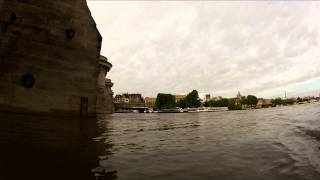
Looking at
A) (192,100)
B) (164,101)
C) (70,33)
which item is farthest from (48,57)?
(192,100)

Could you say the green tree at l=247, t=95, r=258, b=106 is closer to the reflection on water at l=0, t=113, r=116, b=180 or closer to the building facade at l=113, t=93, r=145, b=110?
the building facade at l=113, t=93, r=145, b=110

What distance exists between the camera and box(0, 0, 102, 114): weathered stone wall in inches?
695

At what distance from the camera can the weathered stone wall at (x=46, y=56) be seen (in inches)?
695

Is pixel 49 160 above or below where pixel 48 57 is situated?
below

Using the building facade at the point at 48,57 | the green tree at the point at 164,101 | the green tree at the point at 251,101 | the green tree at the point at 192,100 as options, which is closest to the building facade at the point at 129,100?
the green tree at the point at 164,101

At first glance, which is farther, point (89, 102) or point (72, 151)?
point (89, 102)

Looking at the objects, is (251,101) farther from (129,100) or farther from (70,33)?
(70,33)

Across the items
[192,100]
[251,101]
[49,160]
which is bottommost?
[49,160]

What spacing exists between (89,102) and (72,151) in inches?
570

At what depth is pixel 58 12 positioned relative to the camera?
19734mm

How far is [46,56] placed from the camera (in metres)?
18.8

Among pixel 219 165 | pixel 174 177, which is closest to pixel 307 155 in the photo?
pixel 219 165

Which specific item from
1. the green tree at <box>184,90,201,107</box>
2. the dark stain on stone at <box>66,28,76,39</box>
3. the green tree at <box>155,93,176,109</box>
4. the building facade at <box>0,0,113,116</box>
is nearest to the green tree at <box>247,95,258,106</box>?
the green tree at <box>184,90,201,107</box>

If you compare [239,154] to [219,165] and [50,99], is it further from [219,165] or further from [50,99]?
[50,99]
